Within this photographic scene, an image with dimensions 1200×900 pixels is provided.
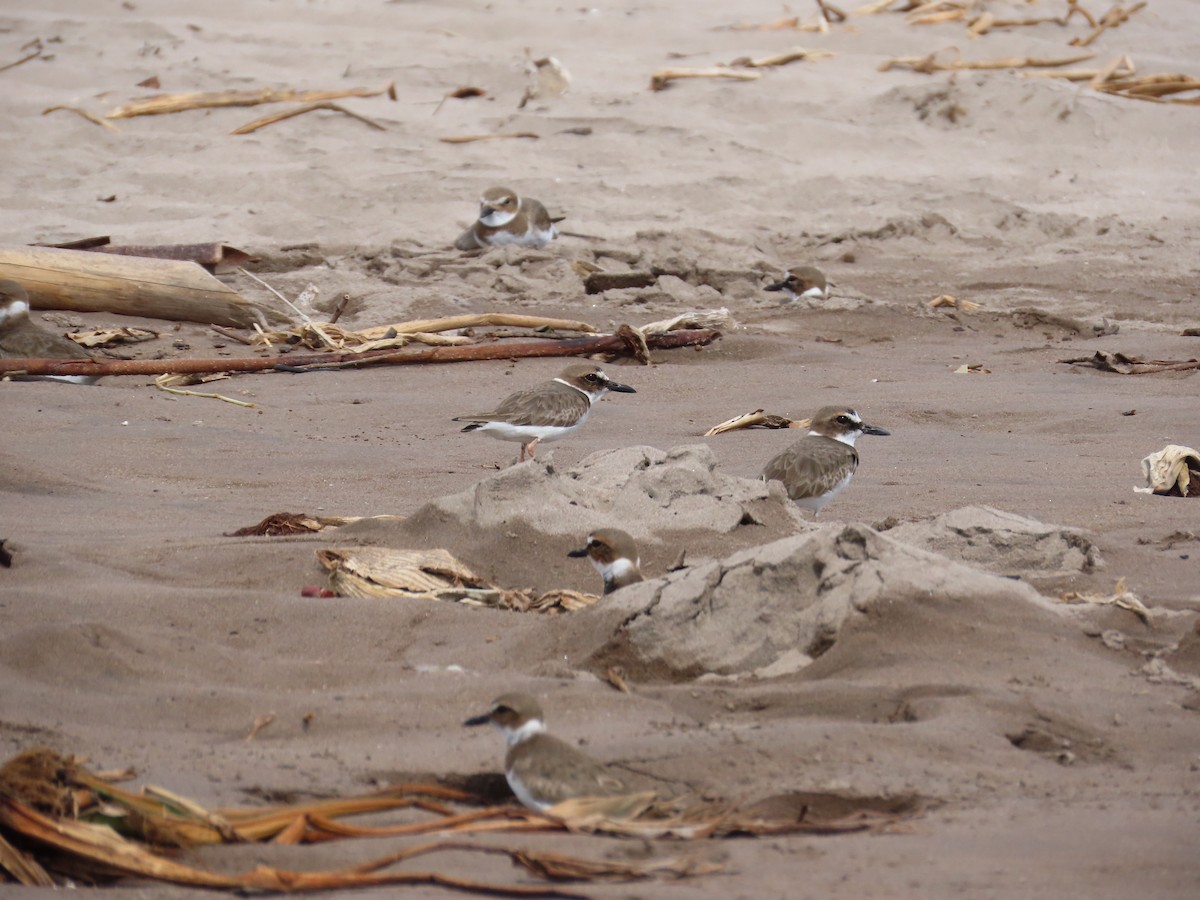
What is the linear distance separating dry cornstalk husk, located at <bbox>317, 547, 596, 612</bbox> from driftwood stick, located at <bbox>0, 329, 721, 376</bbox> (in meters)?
4.09

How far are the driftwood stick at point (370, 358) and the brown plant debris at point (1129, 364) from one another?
2434mm

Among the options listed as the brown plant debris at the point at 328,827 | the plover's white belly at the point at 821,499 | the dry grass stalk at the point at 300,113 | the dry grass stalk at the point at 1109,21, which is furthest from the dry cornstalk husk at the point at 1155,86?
the brown plant debris at the point at 328,827

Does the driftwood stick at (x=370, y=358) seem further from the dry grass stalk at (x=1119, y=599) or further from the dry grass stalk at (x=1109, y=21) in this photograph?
the dry grass stalk at (x=1109, y=21)

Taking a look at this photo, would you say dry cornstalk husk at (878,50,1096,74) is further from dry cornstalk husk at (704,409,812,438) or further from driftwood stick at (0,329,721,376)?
dry cornstalk husk at (704,409,812,438)

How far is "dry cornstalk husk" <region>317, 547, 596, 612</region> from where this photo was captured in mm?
5273

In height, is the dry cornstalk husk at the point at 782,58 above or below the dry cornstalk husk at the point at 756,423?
above

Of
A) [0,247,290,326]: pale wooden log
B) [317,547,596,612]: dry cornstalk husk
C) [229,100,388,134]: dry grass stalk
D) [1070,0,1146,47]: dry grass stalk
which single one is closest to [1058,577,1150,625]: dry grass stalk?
[317,547,596,612]: dry cornstalk husk

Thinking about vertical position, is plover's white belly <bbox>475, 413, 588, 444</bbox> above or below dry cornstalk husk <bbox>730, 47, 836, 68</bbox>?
below

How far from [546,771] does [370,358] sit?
660 centimetres

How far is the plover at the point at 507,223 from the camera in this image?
39.8ft

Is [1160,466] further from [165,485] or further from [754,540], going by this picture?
[165,485]

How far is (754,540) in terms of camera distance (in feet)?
19.7

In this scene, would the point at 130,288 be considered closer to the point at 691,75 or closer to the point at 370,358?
the point at 370,358

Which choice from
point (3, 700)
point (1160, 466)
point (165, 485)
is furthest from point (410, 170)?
point (3, 700)
